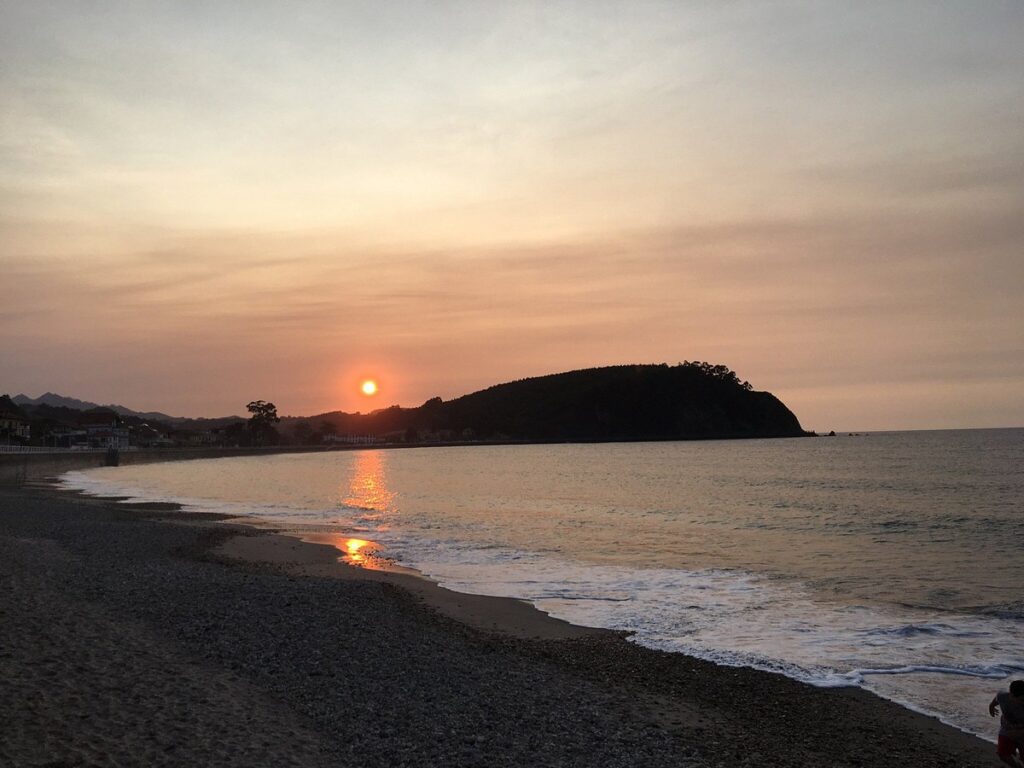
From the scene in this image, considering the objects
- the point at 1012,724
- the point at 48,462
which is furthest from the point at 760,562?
the point at 48,462

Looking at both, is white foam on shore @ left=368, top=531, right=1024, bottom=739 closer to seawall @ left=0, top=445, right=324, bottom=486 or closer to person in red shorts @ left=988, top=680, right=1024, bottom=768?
person in red shorts @ left=988, top=680, right=1024, bottom=768

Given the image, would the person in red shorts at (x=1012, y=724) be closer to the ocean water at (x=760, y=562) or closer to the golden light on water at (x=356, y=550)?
the ocean water at (x=760, y=562)

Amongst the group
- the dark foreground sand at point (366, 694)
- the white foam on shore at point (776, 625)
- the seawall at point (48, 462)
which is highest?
the dark foreground sand at point (366, 694)

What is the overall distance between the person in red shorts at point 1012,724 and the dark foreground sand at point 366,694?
0.78 metres

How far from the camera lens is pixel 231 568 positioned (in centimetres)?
2436

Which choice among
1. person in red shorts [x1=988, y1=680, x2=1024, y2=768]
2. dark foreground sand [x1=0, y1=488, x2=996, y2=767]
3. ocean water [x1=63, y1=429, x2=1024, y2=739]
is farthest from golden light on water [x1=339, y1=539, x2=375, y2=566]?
person in red shorts [x1=988, y1=680, x2=1024, y2=768]

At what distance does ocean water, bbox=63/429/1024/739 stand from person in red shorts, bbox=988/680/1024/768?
2026mm

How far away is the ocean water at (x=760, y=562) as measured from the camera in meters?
16.1

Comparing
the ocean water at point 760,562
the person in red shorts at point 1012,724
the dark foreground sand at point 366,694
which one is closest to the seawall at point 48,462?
the ocean water at point 760,562

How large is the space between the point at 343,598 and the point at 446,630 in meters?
3.78

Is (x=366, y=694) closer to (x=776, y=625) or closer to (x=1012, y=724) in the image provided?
(x=1012, y=724)

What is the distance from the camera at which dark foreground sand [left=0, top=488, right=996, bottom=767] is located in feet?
30.6

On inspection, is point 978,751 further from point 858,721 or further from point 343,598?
point 343,598

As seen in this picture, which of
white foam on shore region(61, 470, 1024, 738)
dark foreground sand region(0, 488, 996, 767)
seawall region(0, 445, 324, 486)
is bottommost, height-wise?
seawall region(0, 445, 324, 486)
